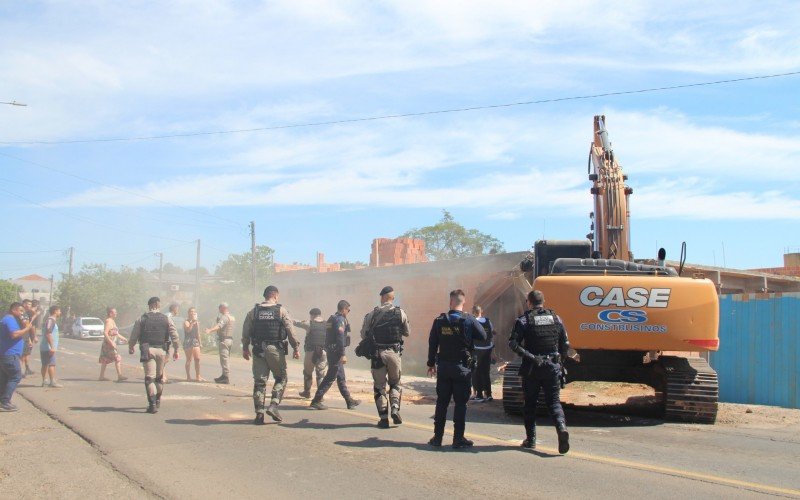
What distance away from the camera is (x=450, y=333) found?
317 inches

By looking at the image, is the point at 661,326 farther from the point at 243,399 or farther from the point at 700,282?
the point at 243,399

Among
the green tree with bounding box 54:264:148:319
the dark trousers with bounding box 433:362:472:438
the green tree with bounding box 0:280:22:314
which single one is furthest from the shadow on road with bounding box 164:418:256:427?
the green tree with bounding box 0:280:22:314

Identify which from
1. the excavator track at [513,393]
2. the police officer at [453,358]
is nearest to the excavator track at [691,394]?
the excavator track at [513,393]

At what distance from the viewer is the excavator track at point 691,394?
9992 mm

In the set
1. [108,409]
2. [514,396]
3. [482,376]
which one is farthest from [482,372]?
[108,409]

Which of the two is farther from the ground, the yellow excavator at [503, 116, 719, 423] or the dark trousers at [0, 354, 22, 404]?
the yellow excavator at [503, 116, 719, 423]

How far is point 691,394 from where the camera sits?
10016 millimetres

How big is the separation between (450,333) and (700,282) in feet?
13.3

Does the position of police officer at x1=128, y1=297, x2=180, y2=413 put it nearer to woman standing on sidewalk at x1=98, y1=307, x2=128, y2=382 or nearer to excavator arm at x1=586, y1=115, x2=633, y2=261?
woman standing on sidewalk at x1=98, y1=307, x2=128, y2=382

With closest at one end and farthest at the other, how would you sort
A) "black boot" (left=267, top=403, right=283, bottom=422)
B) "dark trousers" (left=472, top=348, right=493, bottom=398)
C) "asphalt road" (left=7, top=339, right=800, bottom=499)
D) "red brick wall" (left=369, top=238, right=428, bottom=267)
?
"asphalt road" (left=7, top=339, right=800, bottom=499), "black boot" (left=267, top=403, right=283, bottom=422), "dark trousers" (left=472, top=348, right=493, bottom=398), "red brick wall" (left=369, top=238, right=428, bottom=267)

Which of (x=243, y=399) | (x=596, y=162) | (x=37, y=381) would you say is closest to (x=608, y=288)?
(x=596, y=162)

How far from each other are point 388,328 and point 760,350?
7971 millimetres

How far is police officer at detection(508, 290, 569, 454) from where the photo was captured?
7789mm

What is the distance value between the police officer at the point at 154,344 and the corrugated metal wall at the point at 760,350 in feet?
33.7
